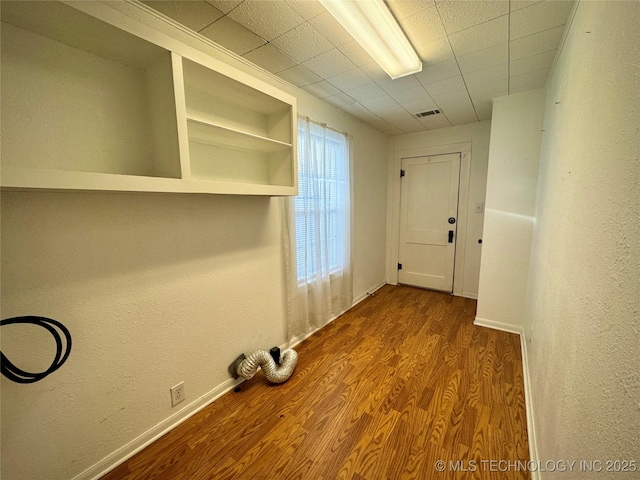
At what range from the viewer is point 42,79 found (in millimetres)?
1056

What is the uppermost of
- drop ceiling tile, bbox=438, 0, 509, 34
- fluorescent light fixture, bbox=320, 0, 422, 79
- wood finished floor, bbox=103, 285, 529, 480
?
drop ceiling tile, bbox=438, 0, 509, 34

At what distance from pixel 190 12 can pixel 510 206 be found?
296 cm

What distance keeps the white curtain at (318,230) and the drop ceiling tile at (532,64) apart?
59.3 inches

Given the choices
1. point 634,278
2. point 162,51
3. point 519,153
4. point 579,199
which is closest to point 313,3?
point 162,51

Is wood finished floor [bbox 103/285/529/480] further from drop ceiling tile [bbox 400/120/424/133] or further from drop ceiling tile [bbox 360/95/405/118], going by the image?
drop ceiling tile [bbox 400/120/424/133]

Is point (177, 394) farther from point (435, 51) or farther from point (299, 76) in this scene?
point (435, 51)

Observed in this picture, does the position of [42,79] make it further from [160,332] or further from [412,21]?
[412,21]

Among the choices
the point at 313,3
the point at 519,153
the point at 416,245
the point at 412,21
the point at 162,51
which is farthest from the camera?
the point at 416,245

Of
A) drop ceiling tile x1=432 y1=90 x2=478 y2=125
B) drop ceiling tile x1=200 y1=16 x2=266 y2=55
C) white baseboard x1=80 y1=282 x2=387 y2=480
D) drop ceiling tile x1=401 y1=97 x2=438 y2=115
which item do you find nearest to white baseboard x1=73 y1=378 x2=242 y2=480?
white baseboard x1=80 y1=282 x2=387 y2=480

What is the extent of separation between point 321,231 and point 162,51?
1.74m

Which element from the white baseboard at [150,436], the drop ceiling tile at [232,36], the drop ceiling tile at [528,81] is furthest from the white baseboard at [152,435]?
the drop ceiling tile at [528,81]

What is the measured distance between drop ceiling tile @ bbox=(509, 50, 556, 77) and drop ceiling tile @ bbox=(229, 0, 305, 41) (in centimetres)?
162

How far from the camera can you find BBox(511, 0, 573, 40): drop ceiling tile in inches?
51.3

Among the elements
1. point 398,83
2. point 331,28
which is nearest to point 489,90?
point 398,83
